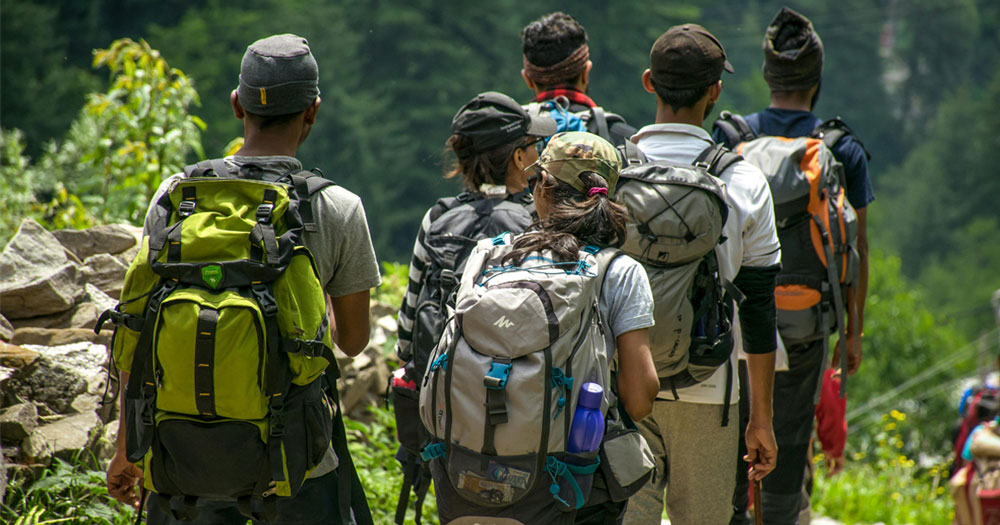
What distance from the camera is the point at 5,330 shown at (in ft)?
12.6

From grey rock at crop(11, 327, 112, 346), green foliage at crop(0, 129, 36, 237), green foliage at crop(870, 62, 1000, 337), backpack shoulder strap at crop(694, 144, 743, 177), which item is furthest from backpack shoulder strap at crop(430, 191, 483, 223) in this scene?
green foliage at crop(870, 62, 1000, 337)

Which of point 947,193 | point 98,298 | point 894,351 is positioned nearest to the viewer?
point 98,298

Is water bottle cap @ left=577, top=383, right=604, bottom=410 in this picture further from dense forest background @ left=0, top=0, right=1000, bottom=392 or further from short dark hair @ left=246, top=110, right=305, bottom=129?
dense forest background @ left=0, top=0, right=1000, bottom=392

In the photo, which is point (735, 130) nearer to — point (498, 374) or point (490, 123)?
point (490, 123)

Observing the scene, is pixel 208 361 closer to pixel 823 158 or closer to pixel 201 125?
pixel 823 158

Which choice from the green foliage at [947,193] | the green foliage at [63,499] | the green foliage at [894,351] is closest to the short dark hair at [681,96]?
the green foliage at [63,499]

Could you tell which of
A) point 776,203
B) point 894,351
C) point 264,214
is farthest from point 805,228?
point 894,351

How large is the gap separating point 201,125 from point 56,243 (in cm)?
169

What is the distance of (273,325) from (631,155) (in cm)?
123

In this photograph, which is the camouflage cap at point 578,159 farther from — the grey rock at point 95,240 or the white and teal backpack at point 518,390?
the grey rock at point 95,240

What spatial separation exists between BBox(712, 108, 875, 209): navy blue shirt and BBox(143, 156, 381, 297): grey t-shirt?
71.3 inches

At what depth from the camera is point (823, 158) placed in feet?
11.5

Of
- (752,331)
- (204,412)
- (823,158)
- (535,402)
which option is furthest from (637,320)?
(823,158)

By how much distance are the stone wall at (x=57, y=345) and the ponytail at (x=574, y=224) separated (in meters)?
1.59
